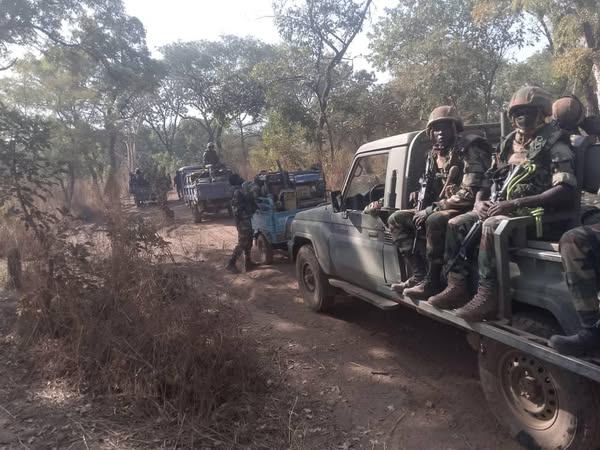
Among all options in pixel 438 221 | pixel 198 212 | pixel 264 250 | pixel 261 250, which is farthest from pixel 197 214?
pixel 438 221

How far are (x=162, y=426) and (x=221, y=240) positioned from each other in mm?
7691

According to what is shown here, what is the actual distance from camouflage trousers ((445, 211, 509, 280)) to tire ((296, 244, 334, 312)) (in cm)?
217

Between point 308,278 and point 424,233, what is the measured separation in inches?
92.1

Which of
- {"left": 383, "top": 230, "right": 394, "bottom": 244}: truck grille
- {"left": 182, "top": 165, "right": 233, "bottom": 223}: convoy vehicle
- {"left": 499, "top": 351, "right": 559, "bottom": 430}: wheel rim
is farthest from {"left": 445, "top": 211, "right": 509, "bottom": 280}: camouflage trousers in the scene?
{"left": 182, "top": 165, "right": 233, "bottom": 223}: convoy vehicle

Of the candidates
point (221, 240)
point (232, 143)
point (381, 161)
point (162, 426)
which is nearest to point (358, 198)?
point (381, 161)

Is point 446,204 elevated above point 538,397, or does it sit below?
above

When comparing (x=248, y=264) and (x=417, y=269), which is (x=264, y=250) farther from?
(x=417, y=269)

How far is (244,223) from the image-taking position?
24.9 feet

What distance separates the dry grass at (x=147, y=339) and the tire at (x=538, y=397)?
1.37 m

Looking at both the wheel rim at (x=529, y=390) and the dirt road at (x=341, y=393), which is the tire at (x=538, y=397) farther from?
the dirt road at (x=341, y=393)

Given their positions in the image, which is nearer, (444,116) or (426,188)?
(444,116)

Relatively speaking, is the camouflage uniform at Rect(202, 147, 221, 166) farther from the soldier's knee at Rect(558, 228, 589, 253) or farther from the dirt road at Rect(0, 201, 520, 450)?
the soldier's knee at Rect(558, 228, 589, 253)

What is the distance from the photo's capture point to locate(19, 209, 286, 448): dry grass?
10.1 ft

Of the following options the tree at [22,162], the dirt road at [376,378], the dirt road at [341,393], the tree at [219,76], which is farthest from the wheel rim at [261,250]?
the tree at [219,76]
